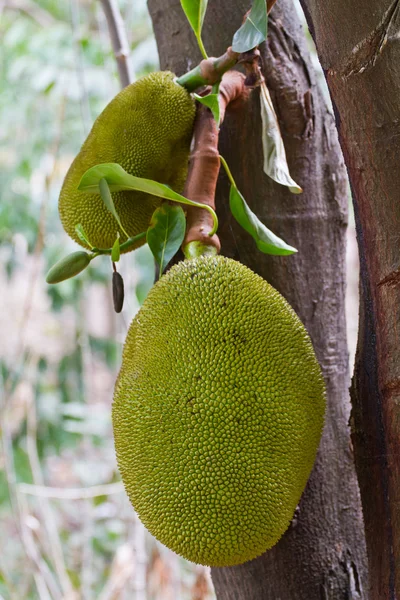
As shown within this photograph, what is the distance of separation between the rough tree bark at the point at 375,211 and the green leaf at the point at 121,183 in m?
0.19

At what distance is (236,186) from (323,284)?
0.15m

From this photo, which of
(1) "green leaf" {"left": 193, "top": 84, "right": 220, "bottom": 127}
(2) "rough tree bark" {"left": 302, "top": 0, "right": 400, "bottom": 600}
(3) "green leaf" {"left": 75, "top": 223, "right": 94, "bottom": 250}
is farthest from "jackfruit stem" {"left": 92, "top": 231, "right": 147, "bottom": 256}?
(2) "rough tree bark" {"left": 302, "top": 0, "right": 400, "bottom": 600}

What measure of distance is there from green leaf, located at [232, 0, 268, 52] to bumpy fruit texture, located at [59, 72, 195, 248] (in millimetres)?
103

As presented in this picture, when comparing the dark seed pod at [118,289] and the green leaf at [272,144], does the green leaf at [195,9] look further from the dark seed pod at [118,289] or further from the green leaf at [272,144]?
the dark seed pod at [118,289]

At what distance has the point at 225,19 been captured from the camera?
802mm

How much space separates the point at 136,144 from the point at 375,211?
0.34 metres

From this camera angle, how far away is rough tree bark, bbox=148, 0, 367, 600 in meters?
0.70

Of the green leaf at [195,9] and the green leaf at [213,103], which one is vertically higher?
the green leaf at [195,9]

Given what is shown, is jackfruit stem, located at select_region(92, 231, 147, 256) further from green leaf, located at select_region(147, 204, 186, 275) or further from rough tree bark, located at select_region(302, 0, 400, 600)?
rough tree bark, located at select_region(302, 0, 400, 600)

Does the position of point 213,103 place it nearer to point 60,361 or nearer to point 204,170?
point 204,170

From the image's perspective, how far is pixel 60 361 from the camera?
2.32 m

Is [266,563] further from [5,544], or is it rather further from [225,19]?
[5,544]

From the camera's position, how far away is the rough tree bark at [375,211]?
0.48m

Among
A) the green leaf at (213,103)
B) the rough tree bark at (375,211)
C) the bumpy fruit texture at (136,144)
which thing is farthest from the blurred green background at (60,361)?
the rough tree bark at (375,211)
